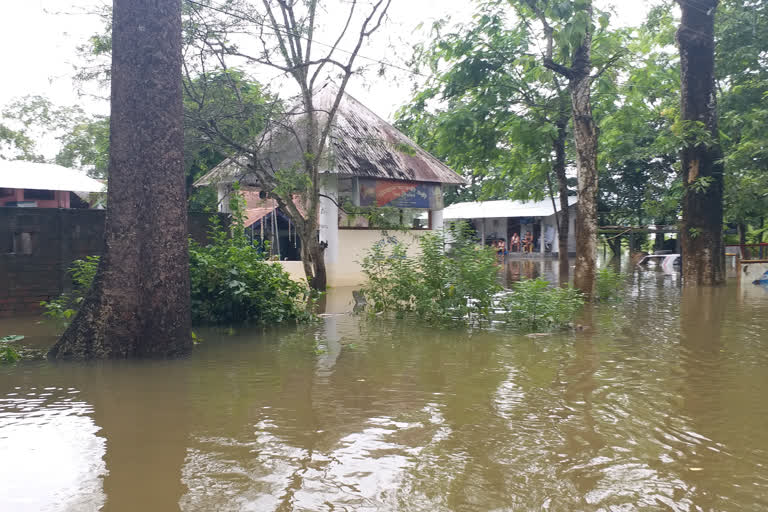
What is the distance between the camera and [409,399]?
17.6 feet

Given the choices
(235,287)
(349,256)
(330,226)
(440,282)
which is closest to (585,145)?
(440,282)

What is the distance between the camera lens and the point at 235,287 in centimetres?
948

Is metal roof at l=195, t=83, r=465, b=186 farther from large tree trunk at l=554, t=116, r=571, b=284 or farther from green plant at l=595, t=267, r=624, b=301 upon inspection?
green plant at l=595, t=267, r=624, b=301

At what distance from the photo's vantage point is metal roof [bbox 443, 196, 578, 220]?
36.9 metres

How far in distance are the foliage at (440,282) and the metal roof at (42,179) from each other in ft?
37.8

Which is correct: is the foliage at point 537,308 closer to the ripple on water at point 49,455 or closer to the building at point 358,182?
the ripple on water at point 49,455

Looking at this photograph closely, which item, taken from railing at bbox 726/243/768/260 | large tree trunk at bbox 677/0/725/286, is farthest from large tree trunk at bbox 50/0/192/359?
railing at bbox 726/243/768/260

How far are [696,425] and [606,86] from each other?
1202 cm

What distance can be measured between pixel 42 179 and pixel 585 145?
15.6 meters

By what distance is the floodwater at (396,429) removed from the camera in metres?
3.41

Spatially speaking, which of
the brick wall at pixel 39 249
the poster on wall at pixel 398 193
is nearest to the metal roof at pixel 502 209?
the poster on wall at pixel 398 193

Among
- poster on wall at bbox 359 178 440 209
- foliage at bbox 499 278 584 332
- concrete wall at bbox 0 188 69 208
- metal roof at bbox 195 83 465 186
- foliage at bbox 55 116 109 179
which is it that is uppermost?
foliage at bbox 55 116 109 179

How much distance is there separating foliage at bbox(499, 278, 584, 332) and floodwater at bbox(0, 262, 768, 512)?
45.0 inches

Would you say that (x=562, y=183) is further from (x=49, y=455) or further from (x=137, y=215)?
(x=49, y=455)
